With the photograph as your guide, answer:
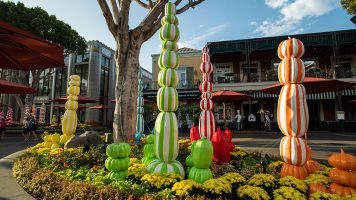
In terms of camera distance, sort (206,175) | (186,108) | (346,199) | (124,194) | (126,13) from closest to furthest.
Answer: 1. (346,199)
2. (124,194)
3. (206,175)
4. (126,13)
5. (186,108)

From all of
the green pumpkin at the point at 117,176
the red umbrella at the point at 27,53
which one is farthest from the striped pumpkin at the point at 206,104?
the red umbrella at the point at 27,53

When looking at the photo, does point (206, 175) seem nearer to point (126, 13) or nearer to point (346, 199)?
point (346, 199)

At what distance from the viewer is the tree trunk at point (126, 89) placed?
20.4 feet

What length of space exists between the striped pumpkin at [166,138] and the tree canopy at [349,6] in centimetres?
1176

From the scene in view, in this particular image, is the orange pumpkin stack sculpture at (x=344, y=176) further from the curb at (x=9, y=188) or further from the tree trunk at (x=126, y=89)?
the tree trunk at (x=126, y=89)

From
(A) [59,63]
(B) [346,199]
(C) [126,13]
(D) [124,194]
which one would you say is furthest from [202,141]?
(C) [126,13]

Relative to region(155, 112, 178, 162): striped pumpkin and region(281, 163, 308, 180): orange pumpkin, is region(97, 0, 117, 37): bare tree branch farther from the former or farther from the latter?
region(281, 163, 308, 180): orange pumpkin

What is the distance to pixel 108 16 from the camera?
21.8 ft

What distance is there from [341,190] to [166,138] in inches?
91.4

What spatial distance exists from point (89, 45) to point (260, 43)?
18727 millimetres

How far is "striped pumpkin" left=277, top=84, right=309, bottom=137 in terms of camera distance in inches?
128

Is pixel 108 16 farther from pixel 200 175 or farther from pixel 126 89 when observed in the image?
pixel 200 175

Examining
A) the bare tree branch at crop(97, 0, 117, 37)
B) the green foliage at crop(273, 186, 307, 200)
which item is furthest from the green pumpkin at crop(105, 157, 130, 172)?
the bare tree branch at crop(97, 0, 117, 37)

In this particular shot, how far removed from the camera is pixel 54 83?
28.2m
